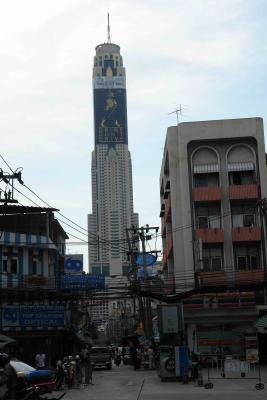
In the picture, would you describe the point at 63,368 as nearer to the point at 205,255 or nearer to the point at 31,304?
the point at 31,304

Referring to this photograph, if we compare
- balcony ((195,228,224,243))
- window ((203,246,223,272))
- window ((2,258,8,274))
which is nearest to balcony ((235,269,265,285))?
window ((203,246,223,272))

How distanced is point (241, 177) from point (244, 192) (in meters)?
1.81

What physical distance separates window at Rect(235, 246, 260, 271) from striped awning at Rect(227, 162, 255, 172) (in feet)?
19.5

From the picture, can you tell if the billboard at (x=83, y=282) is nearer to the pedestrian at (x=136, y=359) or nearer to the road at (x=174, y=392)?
the pedestrian at (x=136, y=359)

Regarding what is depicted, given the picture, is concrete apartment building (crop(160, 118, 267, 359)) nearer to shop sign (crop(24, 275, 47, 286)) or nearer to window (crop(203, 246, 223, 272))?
window (crop(203, 246, 223, 272))

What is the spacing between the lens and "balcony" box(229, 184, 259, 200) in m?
46.0

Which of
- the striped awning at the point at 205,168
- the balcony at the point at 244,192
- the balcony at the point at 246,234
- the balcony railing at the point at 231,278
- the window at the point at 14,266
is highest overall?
the striped awning at the point at 205,168

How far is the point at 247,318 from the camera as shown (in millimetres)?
42344

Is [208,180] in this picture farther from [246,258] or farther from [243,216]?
[246,258]

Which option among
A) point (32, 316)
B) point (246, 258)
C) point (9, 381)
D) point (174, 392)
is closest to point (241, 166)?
point (246, 258)

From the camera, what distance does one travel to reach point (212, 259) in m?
45.9

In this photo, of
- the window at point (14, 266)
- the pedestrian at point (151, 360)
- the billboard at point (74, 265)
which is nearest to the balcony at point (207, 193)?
the billboard at point (74, 265)

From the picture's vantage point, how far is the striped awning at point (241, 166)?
4691 centimetres

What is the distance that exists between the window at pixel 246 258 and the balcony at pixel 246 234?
96cm
